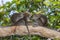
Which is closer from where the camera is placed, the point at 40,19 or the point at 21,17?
the point at 21,17

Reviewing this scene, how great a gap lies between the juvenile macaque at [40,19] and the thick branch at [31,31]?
26 millimetres

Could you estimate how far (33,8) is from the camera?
55.9 inches

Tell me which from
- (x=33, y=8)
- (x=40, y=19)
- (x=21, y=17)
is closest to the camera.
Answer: (x=21, y=17)

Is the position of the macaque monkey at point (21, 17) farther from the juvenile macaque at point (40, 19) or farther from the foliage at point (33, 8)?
the foliage at point (33, 8)

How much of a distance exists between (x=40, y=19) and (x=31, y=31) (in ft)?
0.26

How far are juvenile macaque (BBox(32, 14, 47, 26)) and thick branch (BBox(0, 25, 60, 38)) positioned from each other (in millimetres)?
26

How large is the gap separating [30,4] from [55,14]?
0.19 meters

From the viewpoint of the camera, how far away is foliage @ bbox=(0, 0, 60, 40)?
1353mm

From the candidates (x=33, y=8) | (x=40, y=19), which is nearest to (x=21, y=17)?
(x=40, y=19)

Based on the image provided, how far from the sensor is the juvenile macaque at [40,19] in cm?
99

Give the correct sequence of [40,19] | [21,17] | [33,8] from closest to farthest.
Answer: [21,17] → [40,19] → [33,8]

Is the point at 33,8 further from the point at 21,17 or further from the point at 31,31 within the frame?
the point at 21,17

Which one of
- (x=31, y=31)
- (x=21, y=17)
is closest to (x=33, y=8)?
(x=31, y=31)

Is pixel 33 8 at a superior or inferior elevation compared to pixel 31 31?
superior
